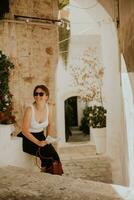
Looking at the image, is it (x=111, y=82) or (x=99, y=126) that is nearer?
(x=111, y=82)

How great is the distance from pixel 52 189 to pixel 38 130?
1.72m

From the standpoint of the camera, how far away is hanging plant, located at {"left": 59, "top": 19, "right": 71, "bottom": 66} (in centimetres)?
1542

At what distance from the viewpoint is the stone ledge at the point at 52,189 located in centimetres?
358

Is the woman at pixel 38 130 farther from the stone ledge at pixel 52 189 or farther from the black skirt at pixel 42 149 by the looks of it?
the stone ledge at pixel 52 189

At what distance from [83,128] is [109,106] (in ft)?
37.7

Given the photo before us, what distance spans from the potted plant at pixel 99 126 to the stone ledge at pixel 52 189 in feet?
22.5

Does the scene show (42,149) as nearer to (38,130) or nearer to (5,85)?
(38,130)

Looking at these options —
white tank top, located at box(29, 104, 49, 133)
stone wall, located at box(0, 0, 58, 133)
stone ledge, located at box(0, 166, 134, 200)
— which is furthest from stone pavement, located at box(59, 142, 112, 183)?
stone ledge, located at box(0, 166, 134, 200)

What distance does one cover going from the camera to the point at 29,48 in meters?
7.45

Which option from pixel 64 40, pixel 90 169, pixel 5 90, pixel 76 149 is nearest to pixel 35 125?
pixel 5 90

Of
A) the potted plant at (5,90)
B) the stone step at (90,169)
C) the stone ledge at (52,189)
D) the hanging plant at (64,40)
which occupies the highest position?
the hanging plant at (64,40)

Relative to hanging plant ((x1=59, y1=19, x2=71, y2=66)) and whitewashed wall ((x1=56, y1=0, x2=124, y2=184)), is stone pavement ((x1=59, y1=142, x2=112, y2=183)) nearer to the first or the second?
whitewashed wall ((x1=56, y1=0, x2=124, y2=184))

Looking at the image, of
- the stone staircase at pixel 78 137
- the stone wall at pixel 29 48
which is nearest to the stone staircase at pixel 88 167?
the stone wall at pixel 29 48

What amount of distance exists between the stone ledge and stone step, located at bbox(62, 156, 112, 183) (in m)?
4.81
